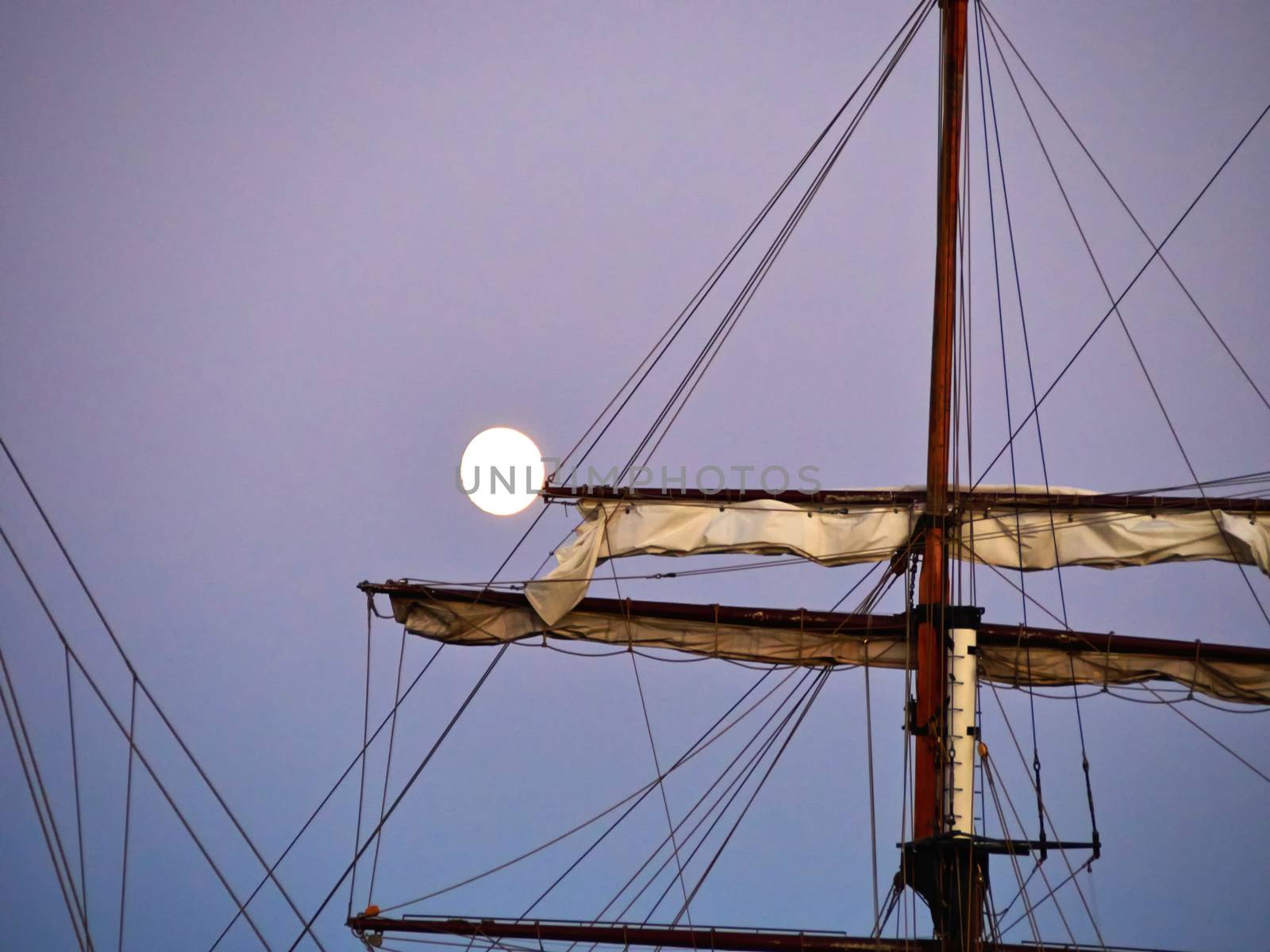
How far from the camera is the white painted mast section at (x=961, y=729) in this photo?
12.0 m

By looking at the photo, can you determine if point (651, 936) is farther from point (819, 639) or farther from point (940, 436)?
point (940, 436)

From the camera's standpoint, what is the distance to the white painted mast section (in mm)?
12016

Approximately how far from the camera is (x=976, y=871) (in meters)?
11.8

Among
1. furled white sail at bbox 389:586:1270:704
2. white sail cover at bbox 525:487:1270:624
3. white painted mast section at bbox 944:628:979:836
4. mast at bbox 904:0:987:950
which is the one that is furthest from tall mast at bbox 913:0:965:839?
furled white sail at bbox 389:586:1270:704

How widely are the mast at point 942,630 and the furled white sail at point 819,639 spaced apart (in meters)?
0.66

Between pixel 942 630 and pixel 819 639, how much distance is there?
1404 millimetres

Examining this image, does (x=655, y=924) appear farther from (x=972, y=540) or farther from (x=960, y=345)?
(x=960, y=345)

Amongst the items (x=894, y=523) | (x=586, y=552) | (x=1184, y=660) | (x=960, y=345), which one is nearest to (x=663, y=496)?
(x=586, y=552)

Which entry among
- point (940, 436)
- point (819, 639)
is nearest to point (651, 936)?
point (819, 639)

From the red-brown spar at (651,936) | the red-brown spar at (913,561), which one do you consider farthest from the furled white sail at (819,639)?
the red-brown spar at (651,936)

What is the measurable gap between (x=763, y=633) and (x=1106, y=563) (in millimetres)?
3364

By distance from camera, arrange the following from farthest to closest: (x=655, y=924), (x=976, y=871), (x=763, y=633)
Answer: (x=763, y=633) < (x=655, y=924) < (x=976, y=871)

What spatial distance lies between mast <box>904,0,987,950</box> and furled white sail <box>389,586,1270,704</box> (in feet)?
2.15

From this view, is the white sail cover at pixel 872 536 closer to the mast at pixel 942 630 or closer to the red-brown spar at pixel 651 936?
the mast at pixel 942 630
